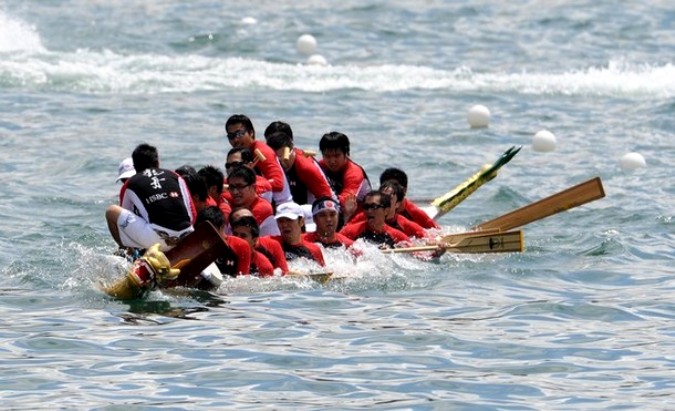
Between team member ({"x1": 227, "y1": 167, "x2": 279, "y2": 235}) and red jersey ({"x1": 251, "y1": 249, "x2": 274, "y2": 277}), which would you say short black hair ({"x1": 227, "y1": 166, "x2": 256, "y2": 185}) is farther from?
red jersey ({"x1": 251, "y1": 249, "x2": 274, "y2": 277})

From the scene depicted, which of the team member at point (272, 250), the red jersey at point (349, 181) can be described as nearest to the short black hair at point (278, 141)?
the red jersey at point (349, 181)

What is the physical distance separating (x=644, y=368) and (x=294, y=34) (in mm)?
21077

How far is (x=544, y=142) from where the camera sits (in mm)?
21484

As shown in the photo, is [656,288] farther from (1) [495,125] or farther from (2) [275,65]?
(2) [275,65]

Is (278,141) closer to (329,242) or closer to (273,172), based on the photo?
(273,172)

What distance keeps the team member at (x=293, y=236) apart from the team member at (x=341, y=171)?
184 cm

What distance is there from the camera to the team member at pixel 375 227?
535 inches

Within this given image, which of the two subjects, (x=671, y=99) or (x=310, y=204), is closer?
(x=310, y=204)

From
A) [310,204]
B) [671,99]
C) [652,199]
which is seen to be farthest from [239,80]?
[310,204]

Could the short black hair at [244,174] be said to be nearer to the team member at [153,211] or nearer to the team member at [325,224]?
the team member at [325,224]

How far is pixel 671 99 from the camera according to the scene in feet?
83.8

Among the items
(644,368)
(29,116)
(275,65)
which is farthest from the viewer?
(275,65)

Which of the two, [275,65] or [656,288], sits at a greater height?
[275,65]

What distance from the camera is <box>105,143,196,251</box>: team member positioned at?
1195 cm
